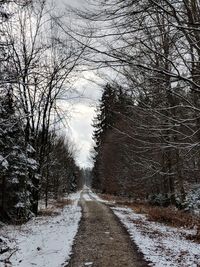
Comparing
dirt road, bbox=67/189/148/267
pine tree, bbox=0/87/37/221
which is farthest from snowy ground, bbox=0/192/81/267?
pine tree, bbox=0/87/37/221

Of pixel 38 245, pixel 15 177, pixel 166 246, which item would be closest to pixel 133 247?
pixel 166 246

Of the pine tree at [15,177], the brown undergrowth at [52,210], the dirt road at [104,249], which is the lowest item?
the dirt road at [104,249]

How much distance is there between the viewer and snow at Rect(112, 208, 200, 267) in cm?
881

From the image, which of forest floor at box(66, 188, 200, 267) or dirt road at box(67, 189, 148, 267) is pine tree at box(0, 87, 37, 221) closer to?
forest floor at box(66, 188, 200, 267)

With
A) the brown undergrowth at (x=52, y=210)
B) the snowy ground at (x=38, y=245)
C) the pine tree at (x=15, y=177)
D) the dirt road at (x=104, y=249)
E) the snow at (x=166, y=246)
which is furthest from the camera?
the brown undergrowth at (x=52, y=210)

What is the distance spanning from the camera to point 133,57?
4.63m

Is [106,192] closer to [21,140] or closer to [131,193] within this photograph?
[131,193]

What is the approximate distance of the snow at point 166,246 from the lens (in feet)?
28.9

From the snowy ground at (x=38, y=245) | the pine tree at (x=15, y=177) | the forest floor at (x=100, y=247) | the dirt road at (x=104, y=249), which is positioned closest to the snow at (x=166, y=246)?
the forest floor at (x=100, y=247)

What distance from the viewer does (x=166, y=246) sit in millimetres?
10695

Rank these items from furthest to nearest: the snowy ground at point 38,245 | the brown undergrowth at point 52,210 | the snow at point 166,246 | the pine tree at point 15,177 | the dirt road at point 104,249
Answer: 1. the brown undergrowth at point 52,210
2. the pine tree at point 15,177
3. the snowy ground at point 38,245
4. the snow at point 166,246
5. the dirt road at point 104,249

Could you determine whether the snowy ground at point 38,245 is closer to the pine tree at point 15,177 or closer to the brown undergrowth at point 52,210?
the pine tree at point 15,177

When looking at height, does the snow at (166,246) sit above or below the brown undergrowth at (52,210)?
below

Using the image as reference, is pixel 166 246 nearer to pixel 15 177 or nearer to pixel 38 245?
pixel 38 245
